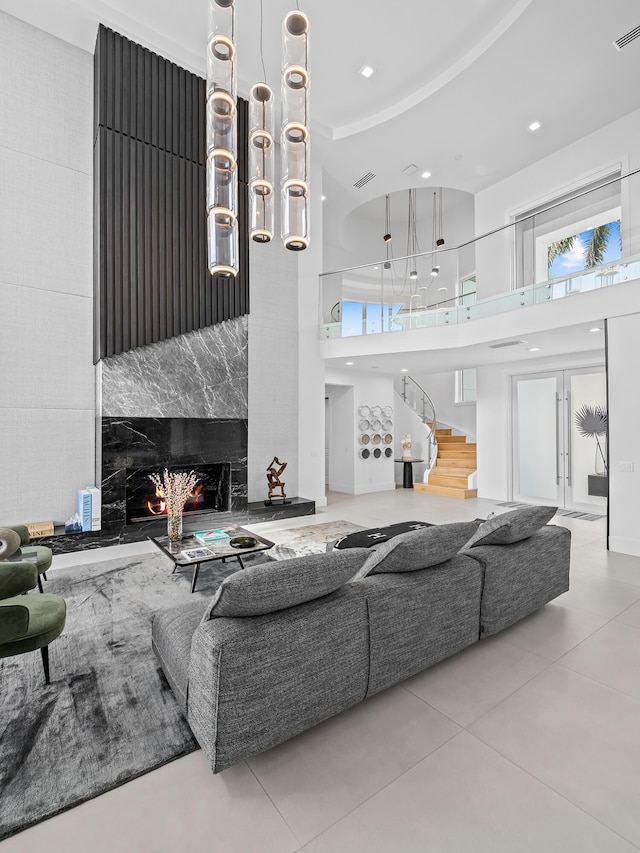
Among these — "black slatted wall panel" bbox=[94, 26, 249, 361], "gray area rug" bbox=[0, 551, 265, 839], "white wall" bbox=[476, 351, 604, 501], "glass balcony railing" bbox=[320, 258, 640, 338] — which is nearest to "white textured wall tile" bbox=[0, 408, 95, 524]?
"black slatted wall panel" bbox=[94, 26, 249, 361]

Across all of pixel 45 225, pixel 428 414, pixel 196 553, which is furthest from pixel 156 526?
pixel 428 414

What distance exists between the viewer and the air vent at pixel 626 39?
5.43 m

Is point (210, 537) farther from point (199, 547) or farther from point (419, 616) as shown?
point (419, 616)

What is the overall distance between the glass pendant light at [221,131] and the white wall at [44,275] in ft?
9.60

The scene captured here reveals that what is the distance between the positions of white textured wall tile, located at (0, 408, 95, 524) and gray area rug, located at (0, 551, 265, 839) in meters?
2.31

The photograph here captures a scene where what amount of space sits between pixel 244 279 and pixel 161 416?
263 centimetres

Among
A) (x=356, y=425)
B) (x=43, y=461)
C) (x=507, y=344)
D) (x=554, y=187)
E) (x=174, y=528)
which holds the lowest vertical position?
(x=174, y=528)

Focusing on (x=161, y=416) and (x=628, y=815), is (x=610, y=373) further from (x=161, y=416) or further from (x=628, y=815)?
(x=161, y=416)

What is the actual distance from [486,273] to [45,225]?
7180 millimetres

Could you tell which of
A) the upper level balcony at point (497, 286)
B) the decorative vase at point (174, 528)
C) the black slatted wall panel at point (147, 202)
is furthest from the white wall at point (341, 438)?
the decorative vase at point (174, 528)

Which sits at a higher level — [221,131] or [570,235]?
[570,235]

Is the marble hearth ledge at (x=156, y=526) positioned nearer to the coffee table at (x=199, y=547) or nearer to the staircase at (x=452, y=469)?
the coffee table at (x=199, y=547)

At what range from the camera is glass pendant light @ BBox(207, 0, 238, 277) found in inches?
142

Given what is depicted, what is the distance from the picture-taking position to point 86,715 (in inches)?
89.0
